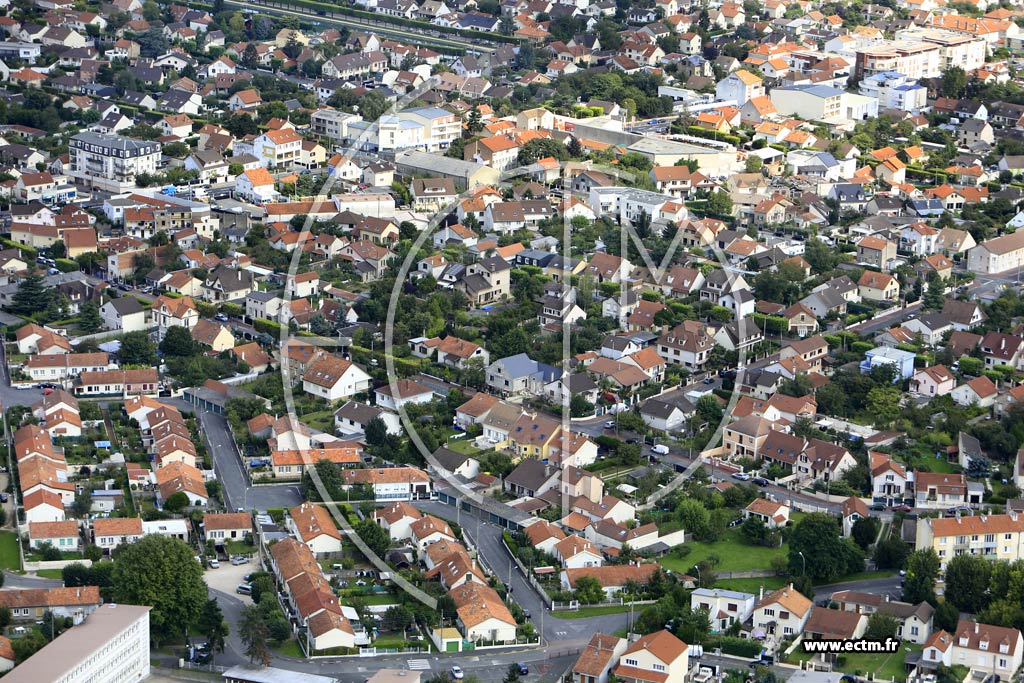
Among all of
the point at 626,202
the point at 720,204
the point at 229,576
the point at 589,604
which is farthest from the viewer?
the point at 720,204

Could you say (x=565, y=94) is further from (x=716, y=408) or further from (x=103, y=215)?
(x=716, y=408)

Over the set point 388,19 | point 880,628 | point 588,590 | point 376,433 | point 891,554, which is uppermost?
point 880,628

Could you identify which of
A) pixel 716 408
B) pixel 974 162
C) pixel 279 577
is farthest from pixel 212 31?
pixel 279 577

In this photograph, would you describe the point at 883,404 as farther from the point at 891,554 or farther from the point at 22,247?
the point at 22,247

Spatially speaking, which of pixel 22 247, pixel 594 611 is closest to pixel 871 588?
pixel 594 611

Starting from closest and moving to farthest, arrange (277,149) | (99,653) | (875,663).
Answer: (99,653) → (875,663) → (277,149)

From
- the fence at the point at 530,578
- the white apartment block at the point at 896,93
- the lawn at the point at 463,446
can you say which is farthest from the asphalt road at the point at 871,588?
the white apartment block at the point at 896,93
